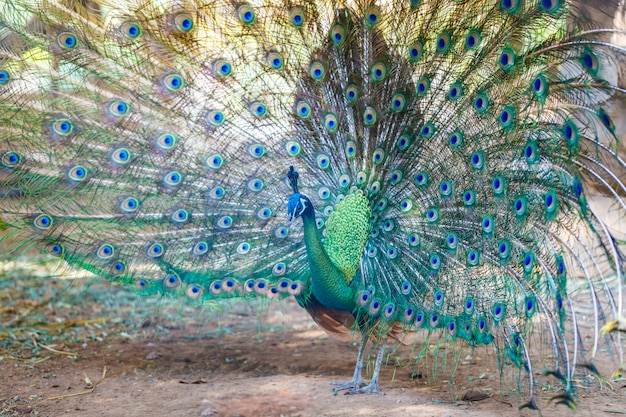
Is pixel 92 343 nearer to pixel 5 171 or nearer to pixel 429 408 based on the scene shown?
pixel 5 171

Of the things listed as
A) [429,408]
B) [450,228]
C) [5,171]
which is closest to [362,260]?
[450,228]

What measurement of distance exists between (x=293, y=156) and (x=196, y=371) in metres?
2.16

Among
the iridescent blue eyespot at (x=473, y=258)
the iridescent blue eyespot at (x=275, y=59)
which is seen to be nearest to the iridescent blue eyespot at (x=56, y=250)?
the iridescent blue eyespot at (x=275, y=59)

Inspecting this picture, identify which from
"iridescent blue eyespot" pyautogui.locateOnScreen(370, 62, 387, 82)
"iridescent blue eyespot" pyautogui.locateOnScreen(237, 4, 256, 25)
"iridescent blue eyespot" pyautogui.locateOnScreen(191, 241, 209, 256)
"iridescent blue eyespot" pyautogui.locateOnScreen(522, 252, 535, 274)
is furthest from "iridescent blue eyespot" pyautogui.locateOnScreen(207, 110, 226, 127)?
"iridescent blue eyespot" pyautogui.locateOnScreen(522, 252, 535, 274)

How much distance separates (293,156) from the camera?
4.95 meters

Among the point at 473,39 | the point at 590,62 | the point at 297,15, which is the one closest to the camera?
the point at 590,62

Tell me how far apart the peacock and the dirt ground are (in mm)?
352

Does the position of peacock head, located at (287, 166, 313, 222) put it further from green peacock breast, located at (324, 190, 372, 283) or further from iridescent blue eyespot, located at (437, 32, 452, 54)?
iridescent blue eyespot, located at (437, 32, 452, 54)

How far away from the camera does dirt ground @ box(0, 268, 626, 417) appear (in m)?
4.49

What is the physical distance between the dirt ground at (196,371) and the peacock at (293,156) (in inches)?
13.8

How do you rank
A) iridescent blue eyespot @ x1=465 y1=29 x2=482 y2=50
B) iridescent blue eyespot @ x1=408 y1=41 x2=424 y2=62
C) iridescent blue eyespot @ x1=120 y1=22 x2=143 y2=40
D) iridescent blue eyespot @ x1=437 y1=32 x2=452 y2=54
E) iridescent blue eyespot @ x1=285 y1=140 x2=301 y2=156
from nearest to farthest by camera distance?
iridescent blue eyespot @ x1=465 y1=29 x2=482 y2=50
iridescent blue eyespot @ x1=437 y1=32 x2=452 y2=54
iridescent blue eyespot @ x1=408 y1=41 x2=424 y2=62
iridescent blue eyespot @ x1=120 y1=22 x2=143 y2=40
iridescent blue eyespot @ x1=285 y1=140 x2=301 y2=156

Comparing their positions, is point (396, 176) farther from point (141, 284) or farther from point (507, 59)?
point (141, 284)

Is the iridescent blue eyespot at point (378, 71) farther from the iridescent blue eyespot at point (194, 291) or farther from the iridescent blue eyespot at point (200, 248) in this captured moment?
the iridescent blue eyespot at point (194, 291)

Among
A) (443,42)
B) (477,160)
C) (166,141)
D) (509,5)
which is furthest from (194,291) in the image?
(509,5)
